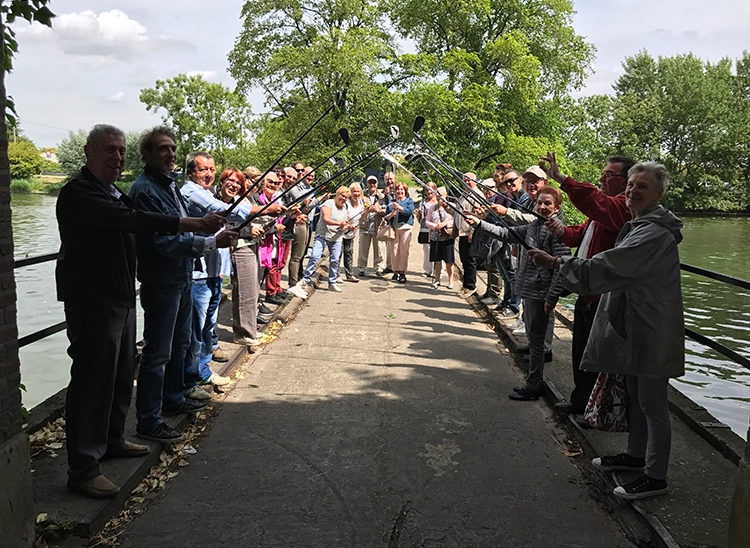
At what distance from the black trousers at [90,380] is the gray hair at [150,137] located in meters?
1.18

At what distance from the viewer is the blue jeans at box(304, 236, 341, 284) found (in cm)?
1042

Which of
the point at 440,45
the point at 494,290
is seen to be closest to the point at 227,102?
the point at 440,45

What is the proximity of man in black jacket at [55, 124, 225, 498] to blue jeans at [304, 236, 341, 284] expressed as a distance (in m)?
6.75

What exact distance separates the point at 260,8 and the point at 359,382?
27121mm

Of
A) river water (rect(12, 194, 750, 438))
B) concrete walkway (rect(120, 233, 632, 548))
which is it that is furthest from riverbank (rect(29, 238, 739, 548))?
river water (rect(12, 194, 750, 438))

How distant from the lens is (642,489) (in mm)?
3645

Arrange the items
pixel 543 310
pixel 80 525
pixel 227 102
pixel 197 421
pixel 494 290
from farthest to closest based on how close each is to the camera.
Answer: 1. pixel 227 102
2. pixel 494 290
3. pixel 543 310
4. pixel 197 421
5. pixel 80 525

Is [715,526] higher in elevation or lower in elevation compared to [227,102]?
lower

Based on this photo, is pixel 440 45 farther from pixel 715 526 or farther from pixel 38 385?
pixel 715 526

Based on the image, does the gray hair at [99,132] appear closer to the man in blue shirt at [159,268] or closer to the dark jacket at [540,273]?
the man in blue shirt at [159,268]

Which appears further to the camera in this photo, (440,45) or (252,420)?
(440,45)

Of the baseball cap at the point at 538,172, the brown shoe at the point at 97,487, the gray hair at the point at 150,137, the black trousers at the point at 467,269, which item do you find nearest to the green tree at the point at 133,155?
the gray hair at the point at 150,137

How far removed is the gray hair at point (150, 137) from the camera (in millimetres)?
4137

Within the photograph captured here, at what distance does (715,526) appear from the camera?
3.35 meters
